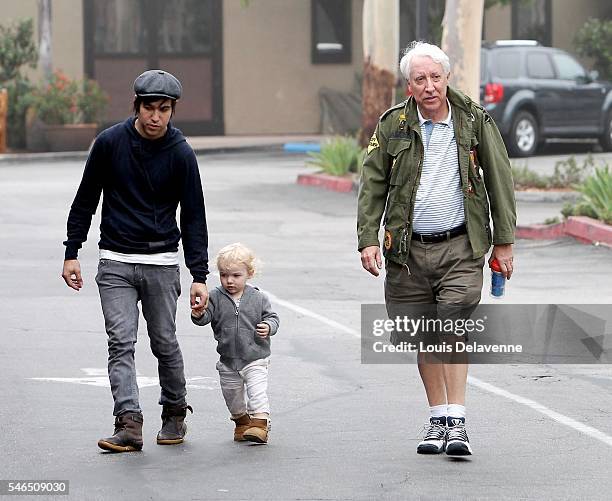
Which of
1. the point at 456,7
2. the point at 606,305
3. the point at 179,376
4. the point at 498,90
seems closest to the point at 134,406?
the point at 179,376

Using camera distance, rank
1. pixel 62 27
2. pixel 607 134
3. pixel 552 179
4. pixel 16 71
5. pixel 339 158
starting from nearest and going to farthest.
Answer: pixel 552 179
pixel 339 158
pixel 607 134
pixel 16 71
pixel 62 27

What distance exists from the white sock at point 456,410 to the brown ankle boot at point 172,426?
1241 millimetres

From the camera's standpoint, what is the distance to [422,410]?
865cm

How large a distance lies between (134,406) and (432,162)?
173 centimetres

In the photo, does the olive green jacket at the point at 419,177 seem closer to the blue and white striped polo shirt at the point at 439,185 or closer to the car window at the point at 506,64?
the blue and white striped polo shirt at the point at 439,185

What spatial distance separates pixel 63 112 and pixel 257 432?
82.1 ft

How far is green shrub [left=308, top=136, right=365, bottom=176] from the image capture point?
24.4 metres

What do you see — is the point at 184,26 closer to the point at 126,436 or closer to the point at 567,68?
the point at 567,68

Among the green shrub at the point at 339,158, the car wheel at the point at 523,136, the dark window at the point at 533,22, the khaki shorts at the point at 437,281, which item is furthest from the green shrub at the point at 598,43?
the khaki shorts at the point at 437,281

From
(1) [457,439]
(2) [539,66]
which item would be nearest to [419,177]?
(1) [457,439]

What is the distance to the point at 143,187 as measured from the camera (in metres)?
7.68

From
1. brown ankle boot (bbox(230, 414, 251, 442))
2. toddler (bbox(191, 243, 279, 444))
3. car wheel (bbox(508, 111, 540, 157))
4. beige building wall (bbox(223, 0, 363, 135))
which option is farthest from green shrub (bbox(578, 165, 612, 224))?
beige building wall (bbox(223, 0, 363, 135))

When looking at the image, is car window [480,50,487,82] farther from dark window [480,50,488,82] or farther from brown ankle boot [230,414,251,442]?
brown ankle boot [230,414,251,442]

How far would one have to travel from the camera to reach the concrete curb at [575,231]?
16.2 meters
